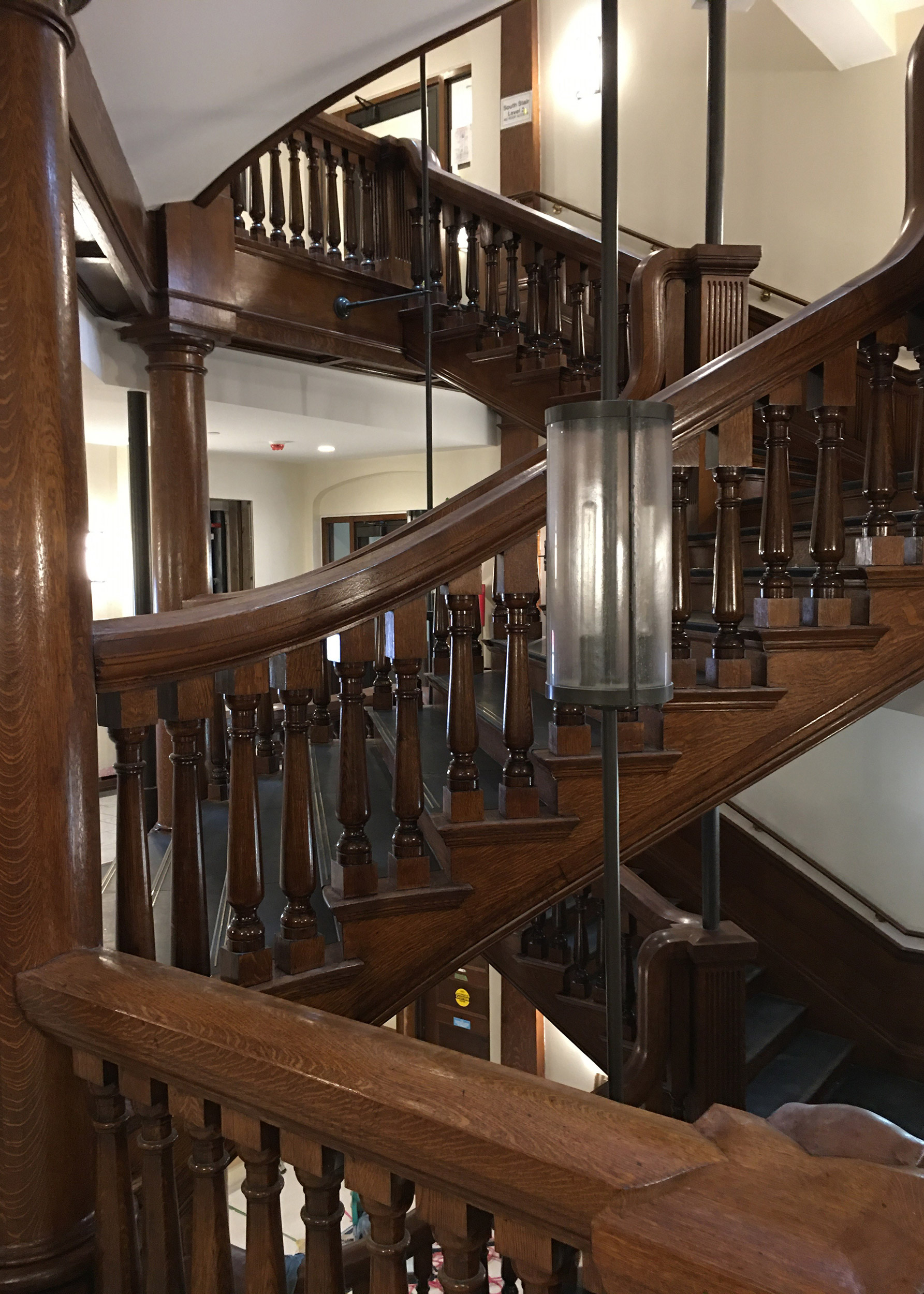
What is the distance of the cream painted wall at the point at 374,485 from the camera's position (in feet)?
24.5

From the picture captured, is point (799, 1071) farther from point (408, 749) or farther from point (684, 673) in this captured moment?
point (408, 749)

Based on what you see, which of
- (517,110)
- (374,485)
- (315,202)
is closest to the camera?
(315,202)

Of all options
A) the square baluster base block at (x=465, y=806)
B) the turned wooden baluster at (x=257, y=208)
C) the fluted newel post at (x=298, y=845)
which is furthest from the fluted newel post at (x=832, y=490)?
the turned wooden baluster at (x=257, y=208)

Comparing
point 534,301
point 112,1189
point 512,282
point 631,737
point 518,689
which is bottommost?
point 112,1189

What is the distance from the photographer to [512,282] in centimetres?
448

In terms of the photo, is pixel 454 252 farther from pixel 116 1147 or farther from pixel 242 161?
pixel 116 1147

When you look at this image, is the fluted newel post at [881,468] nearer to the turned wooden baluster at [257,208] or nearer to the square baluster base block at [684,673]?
the square baluster base block at [684,673]

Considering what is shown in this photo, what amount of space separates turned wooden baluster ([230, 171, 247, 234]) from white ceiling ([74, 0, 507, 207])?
3.01ft

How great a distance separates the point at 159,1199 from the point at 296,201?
13.3ft

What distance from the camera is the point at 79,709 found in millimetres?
1281

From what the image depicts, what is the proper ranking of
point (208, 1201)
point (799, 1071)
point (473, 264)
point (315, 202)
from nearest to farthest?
point (208, 1201), point (799, 1071), point (315, 202), point (473, 264)

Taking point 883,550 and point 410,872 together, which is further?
point 883,550

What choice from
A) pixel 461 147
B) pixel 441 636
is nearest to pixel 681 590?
pixel 441 636

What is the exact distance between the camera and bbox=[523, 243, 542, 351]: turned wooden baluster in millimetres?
4426
